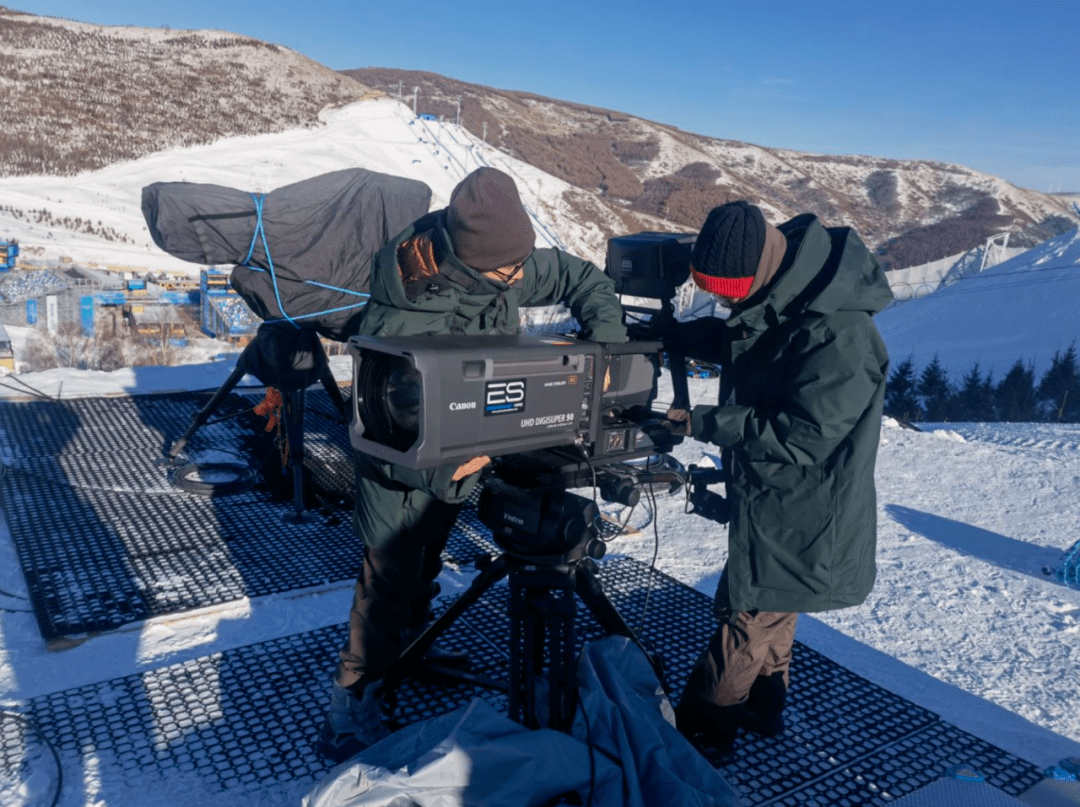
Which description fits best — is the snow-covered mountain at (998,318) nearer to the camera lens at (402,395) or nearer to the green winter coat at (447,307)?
the green winter coat at (447,307)

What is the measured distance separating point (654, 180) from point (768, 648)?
1905 inches

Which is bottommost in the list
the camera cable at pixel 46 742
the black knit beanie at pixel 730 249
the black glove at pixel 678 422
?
the camera cable at pixel 46 742

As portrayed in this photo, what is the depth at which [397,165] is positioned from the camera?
2702cm

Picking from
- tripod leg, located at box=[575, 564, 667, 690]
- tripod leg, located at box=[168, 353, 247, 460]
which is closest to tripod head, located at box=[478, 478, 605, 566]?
tripod leg, located at box=[575, 564, 667, 690]

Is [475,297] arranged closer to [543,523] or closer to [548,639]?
[543,523]

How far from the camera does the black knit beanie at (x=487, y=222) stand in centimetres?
176

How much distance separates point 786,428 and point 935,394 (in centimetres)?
1553

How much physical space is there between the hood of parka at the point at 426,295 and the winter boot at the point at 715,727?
1281 millimetres

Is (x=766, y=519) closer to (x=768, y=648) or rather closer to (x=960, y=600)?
(x=768, y=648)

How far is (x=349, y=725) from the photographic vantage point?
2074 millimetres

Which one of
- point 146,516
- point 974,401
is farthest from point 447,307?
point 974,401

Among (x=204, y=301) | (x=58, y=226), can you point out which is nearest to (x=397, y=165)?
(x=58, y=226)

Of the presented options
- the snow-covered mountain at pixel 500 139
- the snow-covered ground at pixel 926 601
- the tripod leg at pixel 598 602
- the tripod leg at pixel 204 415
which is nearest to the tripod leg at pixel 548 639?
the tripod leg at pixel 598 602

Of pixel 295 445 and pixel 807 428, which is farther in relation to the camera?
pixel 295 445
